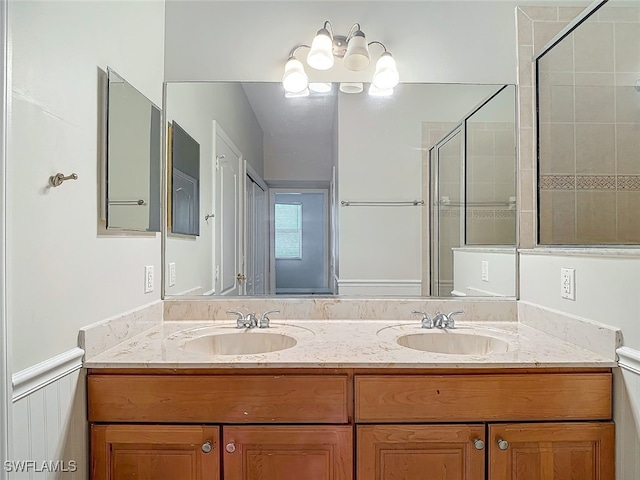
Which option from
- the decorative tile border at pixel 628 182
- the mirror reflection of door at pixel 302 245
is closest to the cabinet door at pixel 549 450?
the mirror reflection of door at pixel 302 245

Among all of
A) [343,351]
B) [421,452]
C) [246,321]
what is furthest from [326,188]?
[421,452]

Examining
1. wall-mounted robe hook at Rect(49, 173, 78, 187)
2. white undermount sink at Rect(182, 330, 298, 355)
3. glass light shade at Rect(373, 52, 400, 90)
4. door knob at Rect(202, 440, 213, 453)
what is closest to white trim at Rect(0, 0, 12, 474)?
wall-mounted robe hook at Rect(49, 173, 78, 187)

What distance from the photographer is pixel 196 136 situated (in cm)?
185

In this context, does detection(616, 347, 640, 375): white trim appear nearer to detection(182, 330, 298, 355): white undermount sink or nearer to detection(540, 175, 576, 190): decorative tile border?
detection(540, 175, 576, 190): decorative tile border

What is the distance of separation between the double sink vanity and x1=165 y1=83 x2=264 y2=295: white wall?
651mm

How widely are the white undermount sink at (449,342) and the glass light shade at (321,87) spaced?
3.74 feet

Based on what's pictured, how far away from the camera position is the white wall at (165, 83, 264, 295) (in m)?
1.81

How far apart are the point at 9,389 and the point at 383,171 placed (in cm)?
150

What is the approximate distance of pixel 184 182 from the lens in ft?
5.95

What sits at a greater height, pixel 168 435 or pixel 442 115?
pixel 442 115

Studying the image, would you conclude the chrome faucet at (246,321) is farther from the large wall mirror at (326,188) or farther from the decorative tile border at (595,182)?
the decorative tile border at (595,182)

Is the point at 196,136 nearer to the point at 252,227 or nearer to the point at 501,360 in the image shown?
the point at 252,227

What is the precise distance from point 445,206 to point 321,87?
2.59 ft

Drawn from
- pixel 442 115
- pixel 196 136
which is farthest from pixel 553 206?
pixel 196 136
